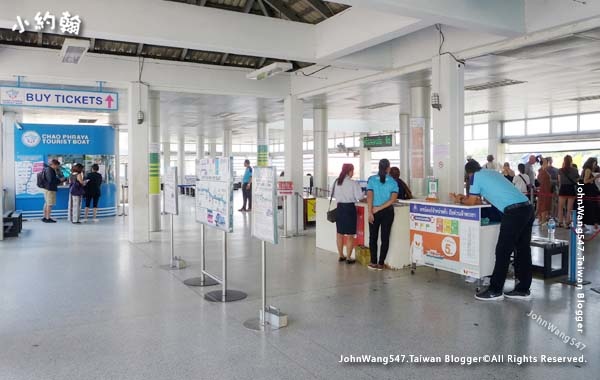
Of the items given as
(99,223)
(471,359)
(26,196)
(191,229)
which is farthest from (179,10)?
(26,196)

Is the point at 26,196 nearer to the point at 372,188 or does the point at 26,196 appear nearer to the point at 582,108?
the point at 372,188

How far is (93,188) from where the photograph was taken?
13.7 meters

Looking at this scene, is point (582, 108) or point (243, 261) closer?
point (243, 261)

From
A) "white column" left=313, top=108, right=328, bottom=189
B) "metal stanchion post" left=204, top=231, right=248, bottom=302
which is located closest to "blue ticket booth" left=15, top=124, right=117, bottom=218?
"white column" left=313, top=108, right=328, bottom=189

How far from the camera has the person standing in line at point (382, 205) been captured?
22.4 ft

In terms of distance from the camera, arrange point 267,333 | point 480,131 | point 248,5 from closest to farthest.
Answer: point 267,333, point 248,5, point 480,131

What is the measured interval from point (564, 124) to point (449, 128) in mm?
13078

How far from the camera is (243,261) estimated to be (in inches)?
304

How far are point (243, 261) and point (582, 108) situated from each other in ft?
41.9

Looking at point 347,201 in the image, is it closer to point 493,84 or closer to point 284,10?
point 284,10

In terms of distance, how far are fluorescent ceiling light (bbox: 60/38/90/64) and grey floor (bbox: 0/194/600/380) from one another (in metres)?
3.09

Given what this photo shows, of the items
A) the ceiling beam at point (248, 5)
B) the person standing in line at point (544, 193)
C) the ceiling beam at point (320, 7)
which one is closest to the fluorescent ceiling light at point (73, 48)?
the ceiling beam at point (248, 5)

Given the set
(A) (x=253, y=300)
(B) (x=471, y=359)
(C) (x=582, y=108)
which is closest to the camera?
(B) (x=471, y=359)

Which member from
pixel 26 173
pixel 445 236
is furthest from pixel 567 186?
pixel 26 173
